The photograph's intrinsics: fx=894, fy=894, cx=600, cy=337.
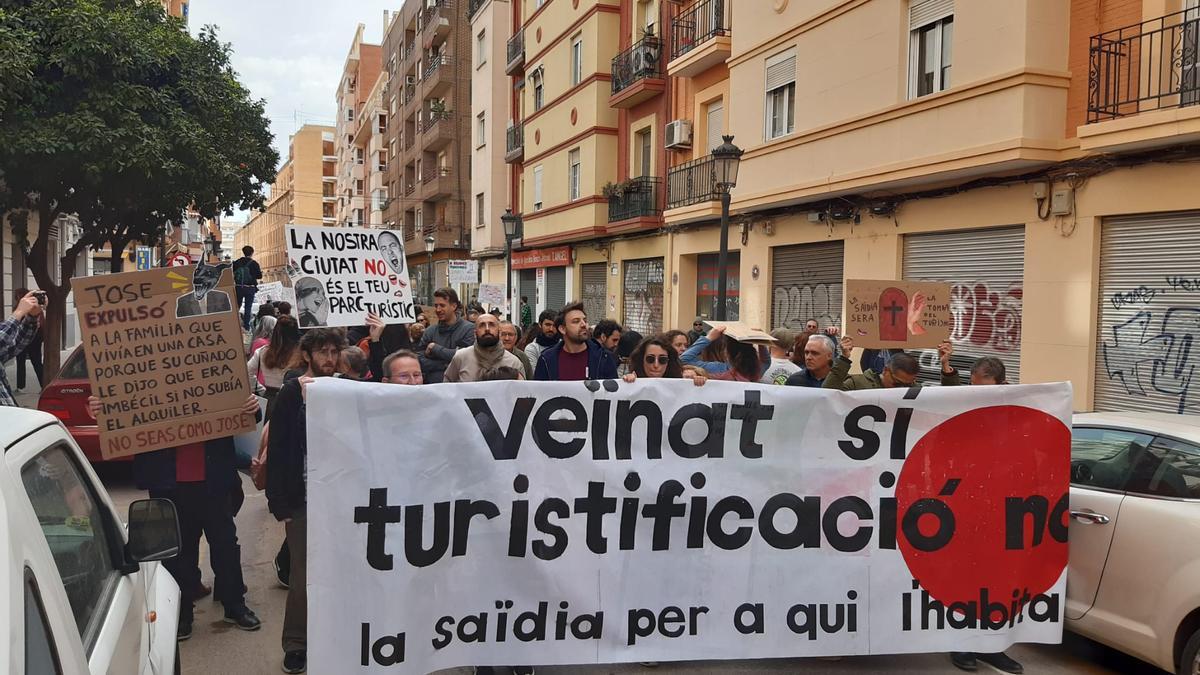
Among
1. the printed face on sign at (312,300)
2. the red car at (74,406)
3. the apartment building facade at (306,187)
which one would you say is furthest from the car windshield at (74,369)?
the apartment building facade at (306,187)

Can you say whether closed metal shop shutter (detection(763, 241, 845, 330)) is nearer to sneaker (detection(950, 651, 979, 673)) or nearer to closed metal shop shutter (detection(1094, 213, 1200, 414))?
closed metal shop shutter (detection(1094, 213, 1200, 414))

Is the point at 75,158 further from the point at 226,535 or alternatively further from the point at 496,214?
the point at 496,214

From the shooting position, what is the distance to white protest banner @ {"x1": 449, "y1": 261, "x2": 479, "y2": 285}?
23562mm

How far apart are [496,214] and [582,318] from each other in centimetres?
2919

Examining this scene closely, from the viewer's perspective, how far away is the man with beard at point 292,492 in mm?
4512

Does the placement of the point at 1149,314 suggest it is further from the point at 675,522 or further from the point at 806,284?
the point at 675,522

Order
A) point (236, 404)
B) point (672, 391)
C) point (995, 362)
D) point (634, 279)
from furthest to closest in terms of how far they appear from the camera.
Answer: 1. point (634, 279)
2. point (995, 362)
3. point (236, 404)
4. point (672, 391)

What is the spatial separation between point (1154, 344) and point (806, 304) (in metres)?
6.86

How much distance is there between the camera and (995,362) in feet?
19.5

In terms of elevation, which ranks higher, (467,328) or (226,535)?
(467,328)

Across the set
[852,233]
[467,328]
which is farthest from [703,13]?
[467,328]

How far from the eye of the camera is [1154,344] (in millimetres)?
10156

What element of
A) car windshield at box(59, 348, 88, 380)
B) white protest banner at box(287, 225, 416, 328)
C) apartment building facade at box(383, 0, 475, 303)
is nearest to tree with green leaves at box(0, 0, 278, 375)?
car windshield at box(59, 348, 88, 380)

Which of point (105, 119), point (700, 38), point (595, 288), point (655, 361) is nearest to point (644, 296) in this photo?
point (595, 288)
